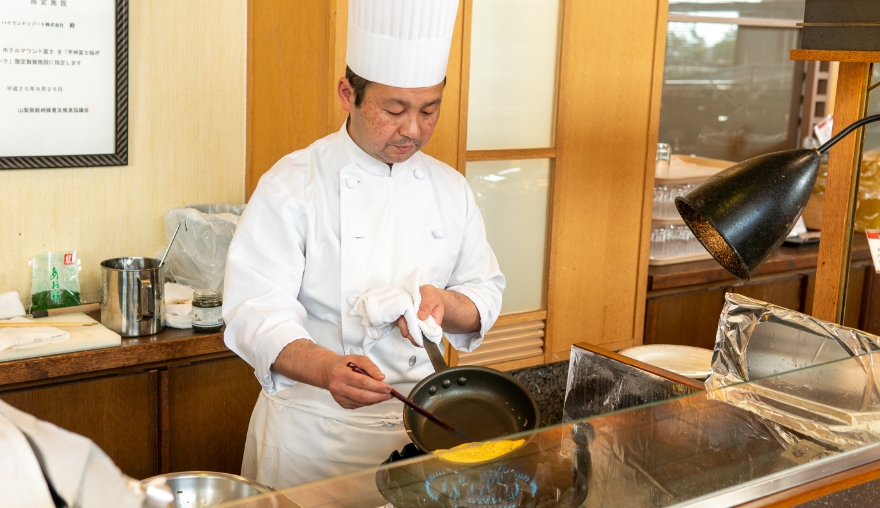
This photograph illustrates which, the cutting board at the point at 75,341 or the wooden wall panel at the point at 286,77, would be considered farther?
the wooden wall panel at the point at 286,77

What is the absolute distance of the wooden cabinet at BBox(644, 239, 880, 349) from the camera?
3340 mm

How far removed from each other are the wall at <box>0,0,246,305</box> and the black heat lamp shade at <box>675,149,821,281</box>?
6.12 feet

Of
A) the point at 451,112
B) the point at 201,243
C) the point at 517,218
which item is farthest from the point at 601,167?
the point at 201,243

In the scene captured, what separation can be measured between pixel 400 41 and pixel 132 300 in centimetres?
116

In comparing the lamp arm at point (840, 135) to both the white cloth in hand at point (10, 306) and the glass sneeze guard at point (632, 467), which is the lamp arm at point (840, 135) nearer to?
the glass sneeze guard at point (632, 467)

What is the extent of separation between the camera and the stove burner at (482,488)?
3.64ft

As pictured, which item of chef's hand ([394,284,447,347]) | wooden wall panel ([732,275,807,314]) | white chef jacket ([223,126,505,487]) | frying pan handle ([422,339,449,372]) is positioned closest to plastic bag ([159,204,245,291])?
white chef jacket ([223,126,505,487])

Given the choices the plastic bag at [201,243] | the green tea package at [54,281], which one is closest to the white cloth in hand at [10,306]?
the green tea package at [54,281]

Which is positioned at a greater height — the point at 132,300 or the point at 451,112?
the point at 451,112

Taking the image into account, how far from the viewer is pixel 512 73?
2744 millimetres

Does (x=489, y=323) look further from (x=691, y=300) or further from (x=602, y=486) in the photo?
(x=691, y=300)

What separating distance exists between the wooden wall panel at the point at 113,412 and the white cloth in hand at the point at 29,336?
0.42 ft

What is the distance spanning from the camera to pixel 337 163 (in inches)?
74.4

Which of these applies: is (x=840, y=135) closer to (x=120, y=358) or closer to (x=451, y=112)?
(x=451, y=112)
